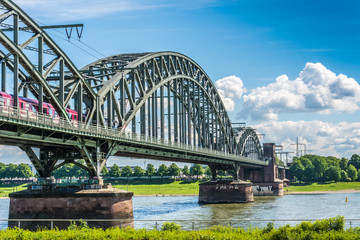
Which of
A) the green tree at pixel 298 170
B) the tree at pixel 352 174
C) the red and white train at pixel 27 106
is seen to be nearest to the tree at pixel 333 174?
the tree at pixel 352 174

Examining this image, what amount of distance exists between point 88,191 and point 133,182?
152 metres

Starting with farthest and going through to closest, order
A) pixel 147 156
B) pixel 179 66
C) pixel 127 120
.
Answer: pixel 179 66
pixel 147 156
pixel 127 120

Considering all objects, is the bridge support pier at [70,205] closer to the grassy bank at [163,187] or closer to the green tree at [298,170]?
the grassy bank at [163,187]

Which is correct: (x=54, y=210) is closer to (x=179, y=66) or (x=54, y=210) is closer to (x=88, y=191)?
(x=88, y=191)

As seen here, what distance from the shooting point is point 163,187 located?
7047 inches

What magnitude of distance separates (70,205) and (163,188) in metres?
132

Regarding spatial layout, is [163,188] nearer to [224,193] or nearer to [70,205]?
[224,193]

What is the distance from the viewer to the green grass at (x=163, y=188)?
161 meters

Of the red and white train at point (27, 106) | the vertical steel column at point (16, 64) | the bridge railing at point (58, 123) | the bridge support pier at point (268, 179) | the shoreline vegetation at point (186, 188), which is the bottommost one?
the shoreline vegetation at point (186, 188)

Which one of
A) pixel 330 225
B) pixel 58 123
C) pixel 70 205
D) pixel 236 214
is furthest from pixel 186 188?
pixel 330 225

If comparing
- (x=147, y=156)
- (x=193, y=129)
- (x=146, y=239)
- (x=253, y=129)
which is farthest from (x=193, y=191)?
(x=146, y=239)

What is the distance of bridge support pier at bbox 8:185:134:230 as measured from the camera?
146 feet

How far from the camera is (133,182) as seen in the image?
196125 mm

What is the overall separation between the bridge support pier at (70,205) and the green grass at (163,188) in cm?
11136
